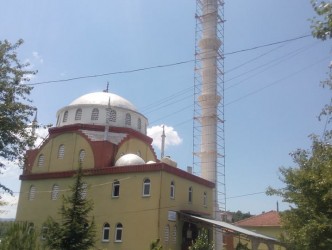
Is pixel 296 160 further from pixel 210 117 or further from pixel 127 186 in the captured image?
pixel 210 117

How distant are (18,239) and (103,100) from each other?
1980cm

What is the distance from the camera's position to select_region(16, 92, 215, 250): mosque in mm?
24250

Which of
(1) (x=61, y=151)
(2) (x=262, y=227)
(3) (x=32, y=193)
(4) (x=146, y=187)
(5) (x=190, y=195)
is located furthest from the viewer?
(2) (x=262, y=227)

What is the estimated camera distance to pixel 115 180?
85.7 ft

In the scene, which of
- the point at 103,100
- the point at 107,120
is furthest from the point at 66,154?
the point at 103,100

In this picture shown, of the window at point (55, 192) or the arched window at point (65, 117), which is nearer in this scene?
the window at point (55, 192)

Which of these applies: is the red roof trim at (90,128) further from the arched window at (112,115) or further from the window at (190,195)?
the window at (190,195)

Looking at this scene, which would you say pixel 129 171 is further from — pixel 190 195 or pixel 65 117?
pixel 65 117

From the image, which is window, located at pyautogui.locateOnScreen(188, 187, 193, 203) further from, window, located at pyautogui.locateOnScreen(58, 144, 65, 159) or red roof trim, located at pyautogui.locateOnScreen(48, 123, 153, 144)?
window, located at pyautogui.locateOnScreen(58, 144, 65, 159)

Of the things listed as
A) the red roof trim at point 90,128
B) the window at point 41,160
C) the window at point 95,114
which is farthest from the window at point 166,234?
the window at point 41,160

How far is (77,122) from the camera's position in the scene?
103 ft

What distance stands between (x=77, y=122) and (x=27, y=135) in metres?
17.8

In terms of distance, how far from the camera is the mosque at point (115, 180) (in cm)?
2425

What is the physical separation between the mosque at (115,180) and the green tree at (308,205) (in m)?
8.95
